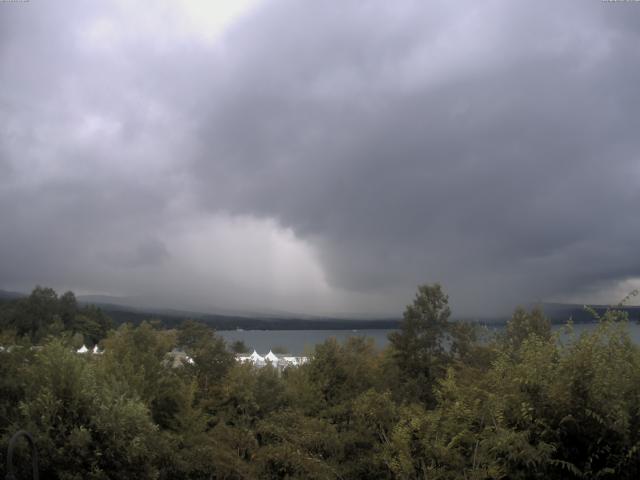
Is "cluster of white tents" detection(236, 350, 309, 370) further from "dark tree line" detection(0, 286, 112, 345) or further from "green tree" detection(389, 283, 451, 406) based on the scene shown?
"dark tree line" detection(0, 286, 112, 345)

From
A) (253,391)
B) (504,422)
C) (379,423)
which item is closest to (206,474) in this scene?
(379,423)

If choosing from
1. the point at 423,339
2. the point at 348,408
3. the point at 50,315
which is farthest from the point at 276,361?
the point at 50,315

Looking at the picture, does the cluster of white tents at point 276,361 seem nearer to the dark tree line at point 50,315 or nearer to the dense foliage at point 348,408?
the dense foliage at point 348,408

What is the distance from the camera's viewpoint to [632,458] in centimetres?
988

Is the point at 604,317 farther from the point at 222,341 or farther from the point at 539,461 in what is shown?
the point at 222,341

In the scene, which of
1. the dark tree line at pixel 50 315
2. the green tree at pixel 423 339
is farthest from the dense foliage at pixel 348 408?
the dark tree line at pixel 50 315

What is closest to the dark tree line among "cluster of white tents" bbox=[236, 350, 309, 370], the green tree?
"cluster of white tents" bbox=[236, 350, 309, 370]

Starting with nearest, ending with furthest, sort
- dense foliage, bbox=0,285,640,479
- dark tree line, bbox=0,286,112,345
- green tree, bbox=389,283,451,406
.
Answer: dense foliage, bbox=0,285,640,479
green tree, bbox=389,283,451,406
dark tree line, bbox=0,286,112,345

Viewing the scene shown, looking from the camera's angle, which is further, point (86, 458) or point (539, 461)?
point (86, 458)

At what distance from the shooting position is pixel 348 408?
2192cm

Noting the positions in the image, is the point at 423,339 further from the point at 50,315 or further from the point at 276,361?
the point at 50,315

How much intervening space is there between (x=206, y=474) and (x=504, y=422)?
9790mm

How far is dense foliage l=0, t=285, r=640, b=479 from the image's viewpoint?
34.7 feet

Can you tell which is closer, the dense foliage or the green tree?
the dense foliage
